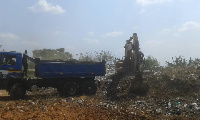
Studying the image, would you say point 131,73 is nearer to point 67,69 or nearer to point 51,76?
point 67,69

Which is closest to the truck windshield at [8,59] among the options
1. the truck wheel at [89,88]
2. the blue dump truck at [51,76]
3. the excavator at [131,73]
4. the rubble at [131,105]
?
the blue dump truck at [51,76]

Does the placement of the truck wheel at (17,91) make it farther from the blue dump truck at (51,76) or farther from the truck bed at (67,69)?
the truck bed at (67,69)

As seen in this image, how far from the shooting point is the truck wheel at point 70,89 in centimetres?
1167

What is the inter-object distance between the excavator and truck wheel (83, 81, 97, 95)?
90 cm

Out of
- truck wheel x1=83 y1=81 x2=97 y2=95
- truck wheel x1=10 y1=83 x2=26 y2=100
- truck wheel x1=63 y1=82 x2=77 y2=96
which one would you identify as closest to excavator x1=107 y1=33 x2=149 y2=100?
truck wheel x1=83 y1=81 x2=97 y2=95

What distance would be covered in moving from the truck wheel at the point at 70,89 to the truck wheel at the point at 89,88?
2.01 ft

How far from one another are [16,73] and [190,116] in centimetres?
828

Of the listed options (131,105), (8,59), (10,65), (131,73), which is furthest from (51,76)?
(131,73)

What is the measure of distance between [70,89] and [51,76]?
53.6 inches

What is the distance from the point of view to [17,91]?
1034 centimetres

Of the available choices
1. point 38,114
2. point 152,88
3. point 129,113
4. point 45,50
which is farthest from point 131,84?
→ point 45,50

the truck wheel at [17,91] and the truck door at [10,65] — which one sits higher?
the truck door at [10,65]

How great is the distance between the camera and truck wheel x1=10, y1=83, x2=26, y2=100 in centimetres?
1024

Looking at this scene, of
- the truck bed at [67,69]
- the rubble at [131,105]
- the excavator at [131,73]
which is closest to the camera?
the rubble at [131,105]
